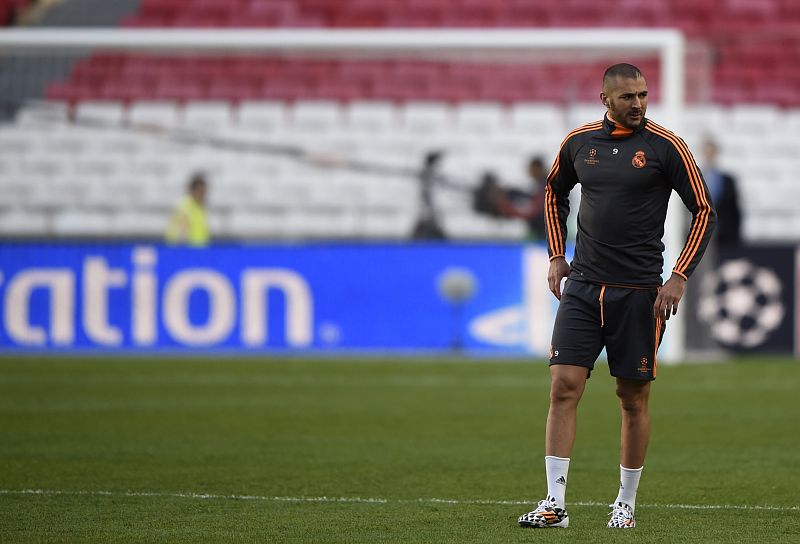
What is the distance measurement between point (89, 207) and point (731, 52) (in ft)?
24.7

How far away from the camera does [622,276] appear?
20.5ft

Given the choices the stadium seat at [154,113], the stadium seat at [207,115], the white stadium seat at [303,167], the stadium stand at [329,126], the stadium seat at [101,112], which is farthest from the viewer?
the stadium seat at [207,115]

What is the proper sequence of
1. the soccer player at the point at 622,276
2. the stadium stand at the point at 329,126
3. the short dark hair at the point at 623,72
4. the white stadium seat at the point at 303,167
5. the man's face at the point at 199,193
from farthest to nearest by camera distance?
the white stadium seat at the point at 303,167, the stadium stand at the point at 329,126, the man's face at the point at 199,193, the soccer player at the point at 622,276, the short dark hair at the point at 623,72

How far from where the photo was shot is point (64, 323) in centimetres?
1572

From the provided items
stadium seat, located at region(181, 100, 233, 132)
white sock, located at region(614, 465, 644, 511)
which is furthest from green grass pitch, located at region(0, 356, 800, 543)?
stadium seat, located at region(181, 100, 233, 132)

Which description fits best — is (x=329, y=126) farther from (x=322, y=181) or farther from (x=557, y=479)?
(x=557, y=479)

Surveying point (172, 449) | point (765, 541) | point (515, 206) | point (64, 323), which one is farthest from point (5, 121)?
point (765, 541)

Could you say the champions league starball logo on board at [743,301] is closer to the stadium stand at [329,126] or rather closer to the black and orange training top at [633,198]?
the stadium stand at [329,126]

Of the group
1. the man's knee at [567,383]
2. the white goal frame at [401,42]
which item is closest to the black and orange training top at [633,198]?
the man's knee at [567,383]

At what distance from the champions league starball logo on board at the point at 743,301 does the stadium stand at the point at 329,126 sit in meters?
2.18

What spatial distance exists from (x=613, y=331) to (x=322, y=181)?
1224 cm

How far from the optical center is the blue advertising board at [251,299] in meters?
15.7

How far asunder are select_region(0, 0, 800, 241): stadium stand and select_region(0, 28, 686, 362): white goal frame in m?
0.48

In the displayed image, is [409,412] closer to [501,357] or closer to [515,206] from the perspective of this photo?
[501,357]
